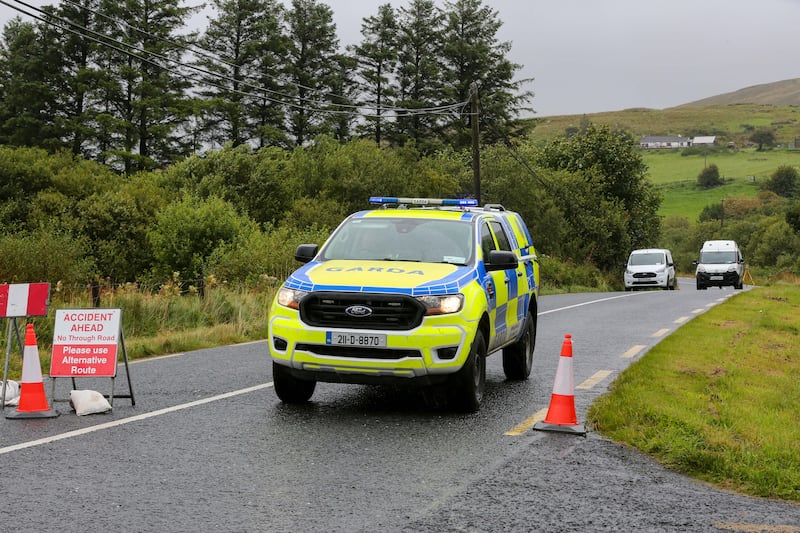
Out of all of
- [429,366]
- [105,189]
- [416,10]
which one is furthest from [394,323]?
[416,10]

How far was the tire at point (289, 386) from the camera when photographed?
877cm

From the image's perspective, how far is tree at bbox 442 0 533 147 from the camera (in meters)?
76.5

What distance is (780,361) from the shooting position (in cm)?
1327

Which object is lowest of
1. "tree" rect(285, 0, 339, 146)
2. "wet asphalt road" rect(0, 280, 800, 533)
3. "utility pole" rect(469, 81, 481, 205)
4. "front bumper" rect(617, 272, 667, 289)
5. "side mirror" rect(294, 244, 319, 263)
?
"front bumper" rect(617, 272, 667, 289)

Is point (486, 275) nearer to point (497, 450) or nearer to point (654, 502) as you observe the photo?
point (497, 450)

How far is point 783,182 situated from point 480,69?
8252cm

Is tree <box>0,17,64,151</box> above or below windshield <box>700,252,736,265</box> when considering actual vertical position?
above

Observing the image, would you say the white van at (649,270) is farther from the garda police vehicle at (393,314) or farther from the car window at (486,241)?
the garda police vehicle at (393,314)

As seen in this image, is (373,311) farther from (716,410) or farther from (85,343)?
(716,410)

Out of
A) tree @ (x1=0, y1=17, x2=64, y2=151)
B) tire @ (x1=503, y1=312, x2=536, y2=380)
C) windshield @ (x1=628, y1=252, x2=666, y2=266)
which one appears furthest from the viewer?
tree @ (x1=0, y1=17, x2=64, y2=151)

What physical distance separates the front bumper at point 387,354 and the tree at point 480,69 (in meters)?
68.4

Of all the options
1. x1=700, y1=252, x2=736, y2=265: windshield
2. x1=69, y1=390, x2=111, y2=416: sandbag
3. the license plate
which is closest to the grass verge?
the license plate

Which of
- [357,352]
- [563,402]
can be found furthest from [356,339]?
[563,402]

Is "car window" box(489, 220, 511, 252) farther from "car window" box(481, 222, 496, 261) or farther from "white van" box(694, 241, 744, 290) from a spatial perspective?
"white van" box(694, 241, 744, 290)
